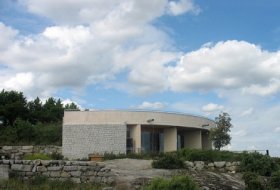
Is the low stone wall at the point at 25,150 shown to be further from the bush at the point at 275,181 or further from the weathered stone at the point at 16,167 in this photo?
the bush at the point at 275,181

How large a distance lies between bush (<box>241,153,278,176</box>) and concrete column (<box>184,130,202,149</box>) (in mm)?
17736

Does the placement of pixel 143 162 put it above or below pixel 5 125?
below

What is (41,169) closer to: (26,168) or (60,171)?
(26,168)

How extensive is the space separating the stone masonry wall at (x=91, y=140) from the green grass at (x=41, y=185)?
56.1ft

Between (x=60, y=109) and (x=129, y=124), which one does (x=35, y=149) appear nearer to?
(x=129, y=124)

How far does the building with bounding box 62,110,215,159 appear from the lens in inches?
1492

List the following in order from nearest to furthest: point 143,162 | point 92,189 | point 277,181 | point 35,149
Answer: point 92,189
point 277,181
point 143,162
point 35,149

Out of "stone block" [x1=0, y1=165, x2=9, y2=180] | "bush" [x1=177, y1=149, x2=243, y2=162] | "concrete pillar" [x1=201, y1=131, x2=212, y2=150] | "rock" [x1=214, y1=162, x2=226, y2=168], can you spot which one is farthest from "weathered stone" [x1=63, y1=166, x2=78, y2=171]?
"concrete pillar" [x1=201, y1=131, x2=212, y2=150]

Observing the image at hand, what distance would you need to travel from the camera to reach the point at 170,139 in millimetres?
42781

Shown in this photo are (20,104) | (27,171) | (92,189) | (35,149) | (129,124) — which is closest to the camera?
(92,189)

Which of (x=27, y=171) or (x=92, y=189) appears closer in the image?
(x=92, y=189)

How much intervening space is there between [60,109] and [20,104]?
669 cm

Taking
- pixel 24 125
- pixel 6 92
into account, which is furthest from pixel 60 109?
pixel 24 125

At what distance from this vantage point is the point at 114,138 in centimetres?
3853
